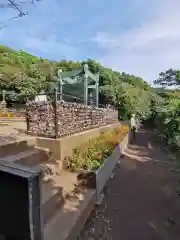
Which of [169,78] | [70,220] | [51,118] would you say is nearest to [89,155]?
[51,118]

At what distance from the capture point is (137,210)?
463 centimetres

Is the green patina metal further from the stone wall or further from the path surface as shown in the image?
the path surface

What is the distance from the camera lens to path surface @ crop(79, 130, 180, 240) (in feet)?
12.3

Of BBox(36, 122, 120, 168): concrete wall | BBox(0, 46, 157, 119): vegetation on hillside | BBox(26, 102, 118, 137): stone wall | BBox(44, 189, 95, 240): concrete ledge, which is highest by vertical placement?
BBox(0, 46, 157, 119): vegetation on hillside

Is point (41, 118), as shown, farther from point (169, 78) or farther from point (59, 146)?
point (169, 78)

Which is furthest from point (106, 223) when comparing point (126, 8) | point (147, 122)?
point (147, 122)

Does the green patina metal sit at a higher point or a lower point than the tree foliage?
lower

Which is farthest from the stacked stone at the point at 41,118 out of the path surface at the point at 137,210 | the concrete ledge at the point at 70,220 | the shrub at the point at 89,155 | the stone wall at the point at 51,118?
the path surface at the point at 137,210

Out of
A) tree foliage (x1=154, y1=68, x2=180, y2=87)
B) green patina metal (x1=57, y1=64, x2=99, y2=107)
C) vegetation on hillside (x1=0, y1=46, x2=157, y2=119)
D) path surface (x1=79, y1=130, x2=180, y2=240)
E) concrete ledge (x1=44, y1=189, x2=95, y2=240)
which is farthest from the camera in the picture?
tree foliage (x1=154, y1=68, x2=180, y2=87)

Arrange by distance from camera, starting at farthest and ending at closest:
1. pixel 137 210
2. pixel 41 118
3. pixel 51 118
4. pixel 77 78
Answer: pixel 77 78
pixel 41 118
pixel 51 118
pixel 137 210

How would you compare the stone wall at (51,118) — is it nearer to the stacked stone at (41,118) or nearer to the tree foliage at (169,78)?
the stacked stone at (41,118)

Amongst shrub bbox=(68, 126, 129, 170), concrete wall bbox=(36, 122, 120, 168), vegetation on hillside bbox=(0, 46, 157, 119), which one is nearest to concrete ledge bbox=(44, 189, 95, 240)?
shrub bbox=(68, 126, 129, 170)

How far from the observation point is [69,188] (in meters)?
4.49

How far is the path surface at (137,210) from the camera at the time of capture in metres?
3.74
